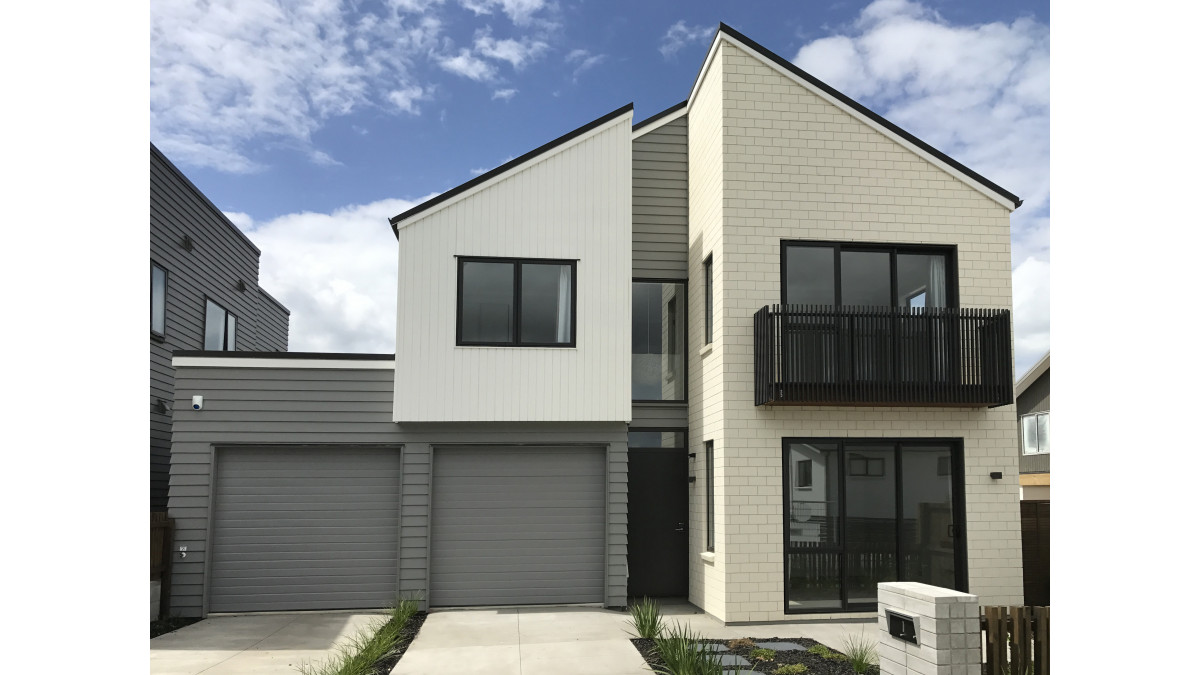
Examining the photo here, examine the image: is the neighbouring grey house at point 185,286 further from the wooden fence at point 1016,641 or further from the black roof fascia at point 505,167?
the wooden fence at point 1016,641

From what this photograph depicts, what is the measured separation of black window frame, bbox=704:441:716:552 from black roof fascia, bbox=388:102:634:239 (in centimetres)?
468

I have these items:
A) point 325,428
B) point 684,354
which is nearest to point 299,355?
point 325,428

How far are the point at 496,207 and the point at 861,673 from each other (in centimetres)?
757

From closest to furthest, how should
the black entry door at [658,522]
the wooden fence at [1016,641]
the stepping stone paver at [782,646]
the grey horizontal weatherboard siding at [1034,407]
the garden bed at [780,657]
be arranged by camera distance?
the wooden fence at [1016,641] → the garden bed at [780,657] → the stepping stone paver at [782,646] → the black entry door at [658,522] → the grey horizontal weatherboard siding at [1034,407]

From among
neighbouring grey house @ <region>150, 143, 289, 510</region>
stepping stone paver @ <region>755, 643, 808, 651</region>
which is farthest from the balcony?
neighbouring grey house @ <region>150, 143, 289, 510</region>

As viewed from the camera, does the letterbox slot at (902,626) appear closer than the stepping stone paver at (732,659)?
Yes

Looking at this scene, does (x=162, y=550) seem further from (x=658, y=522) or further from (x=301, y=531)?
(x=658, y=522)

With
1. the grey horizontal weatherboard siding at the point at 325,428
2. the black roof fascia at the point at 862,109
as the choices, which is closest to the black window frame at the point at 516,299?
the grey horizontal weatherboard siding at the point at 325,428

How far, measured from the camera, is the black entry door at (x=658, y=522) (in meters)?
13.4

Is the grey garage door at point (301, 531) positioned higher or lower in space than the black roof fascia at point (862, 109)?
lower

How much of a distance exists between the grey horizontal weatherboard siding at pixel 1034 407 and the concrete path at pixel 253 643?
21619 mm

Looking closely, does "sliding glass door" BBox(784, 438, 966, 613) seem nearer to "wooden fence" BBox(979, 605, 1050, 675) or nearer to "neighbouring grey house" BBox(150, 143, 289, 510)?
"wooden fence" BBox(979, 605, 1050, 675)

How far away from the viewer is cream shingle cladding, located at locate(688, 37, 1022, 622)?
11.6 metres

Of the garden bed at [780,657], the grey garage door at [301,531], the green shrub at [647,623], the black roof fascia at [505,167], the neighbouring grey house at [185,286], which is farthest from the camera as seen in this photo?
the neighbouring grey house at [185,286]
